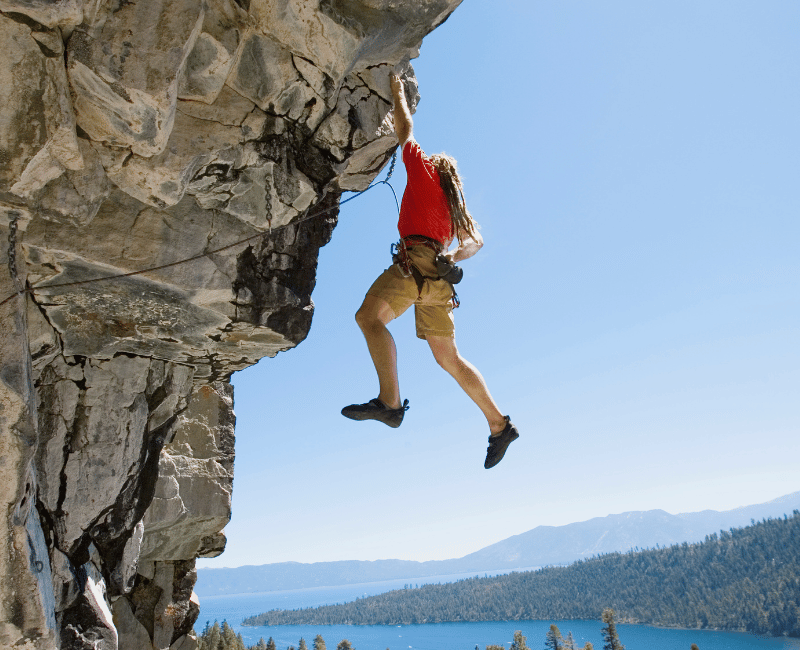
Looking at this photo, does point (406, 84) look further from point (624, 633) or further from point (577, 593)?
point (577, 593)

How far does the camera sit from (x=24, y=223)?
362 centimetres

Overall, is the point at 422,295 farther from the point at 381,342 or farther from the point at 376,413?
the point at 376,413

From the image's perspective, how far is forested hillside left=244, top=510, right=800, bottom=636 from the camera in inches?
3509

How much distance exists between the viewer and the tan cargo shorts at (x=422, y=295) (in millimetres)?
4102

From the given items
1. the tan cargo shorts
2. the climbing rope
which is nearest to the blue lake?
the climbing rope

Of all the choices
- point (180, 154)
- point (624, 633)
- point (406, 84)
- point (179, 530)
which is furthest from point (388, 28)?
point (624, 633)

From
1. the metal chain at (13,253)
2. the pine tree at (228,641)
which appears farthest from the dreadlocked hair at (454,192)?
the pine tree at (228,641)

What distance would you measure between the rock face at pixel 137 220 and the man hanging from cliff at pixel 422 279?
0.90 m

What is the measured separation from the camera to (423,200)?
13.7 feet

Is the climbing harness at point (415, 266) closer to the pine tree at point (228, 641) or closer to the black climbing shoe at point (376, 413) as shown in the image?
the black climbing shoe at point (376, 413)

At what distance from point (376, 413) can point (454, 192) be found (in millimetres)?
1856

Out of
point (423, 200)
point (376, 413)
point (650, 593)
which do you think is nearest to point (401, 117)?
point (423, 200)

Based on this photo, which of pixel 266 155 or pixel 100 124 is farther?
pixel 266 155

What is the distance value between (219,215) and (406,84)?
212cm
